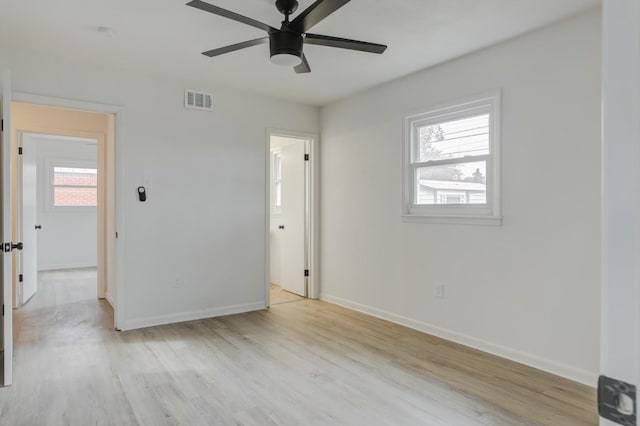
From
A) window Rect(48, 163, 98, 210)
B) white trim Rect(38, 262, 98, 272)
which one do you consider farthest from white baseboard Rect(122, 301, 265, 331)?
window Rect(48, 163, 98, 210)

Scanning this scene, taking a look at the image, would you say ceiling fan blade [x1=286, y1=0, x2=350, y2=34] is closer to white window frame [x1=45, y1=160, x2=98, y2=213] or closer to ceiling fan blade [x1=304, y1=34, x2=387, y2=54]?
ceiling fan blade [x1=304, y1=34, x2=387, y2=54]

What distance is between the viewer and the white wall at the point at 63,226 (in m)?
7.66

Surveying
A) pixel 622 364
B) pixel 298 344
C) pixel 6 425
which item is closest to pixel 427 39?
pixel 298 344

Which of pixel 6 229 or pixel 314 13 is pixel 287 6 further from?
pixel 6 229

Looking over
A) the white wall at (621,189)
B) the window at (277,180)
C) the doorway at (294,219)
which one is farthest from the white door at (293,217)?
the white wall at (621,189)

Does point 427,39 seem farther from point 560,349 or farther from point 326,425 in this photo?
point 326,425

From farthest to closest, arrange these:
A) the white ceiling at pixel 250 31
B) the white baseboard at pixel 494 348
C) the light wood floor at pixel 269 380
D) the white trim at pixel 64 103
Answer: the white trim at pixel 64 103, the white baseboard at pixel 494 348, the white ceiling at pixel 250 31, the light wood floor at pixel 269 380

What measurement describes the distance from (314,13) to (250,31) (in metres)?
1.00

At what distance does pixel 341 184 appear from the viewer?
4.86m

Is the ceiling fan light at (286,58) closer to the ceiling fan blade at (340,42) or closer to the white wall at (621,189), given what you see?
the ceiling fan blade at (340,42)

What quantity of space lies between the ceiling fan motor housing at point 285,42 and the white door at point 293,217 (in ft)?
9.19

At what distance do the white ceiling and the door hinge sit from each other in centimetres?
256

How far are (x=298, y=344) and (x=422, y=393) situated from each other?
127cm

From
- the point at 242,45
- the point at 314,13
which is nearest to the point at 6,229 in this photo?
the point at 242,45
